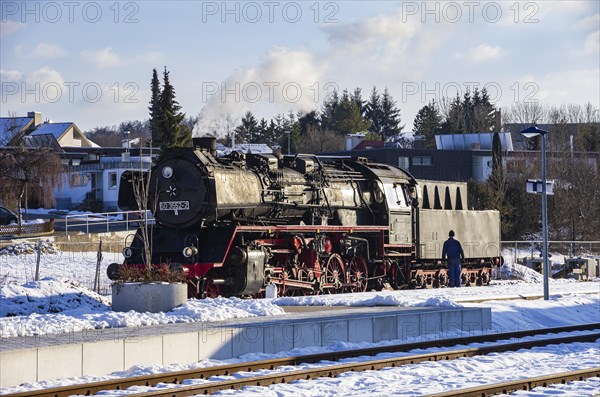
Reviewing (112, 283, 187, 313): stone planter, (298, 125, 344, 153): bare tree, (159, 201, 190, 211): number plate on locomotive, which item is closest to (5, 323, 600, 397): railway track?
(112, 283, 187, 313): stone planter

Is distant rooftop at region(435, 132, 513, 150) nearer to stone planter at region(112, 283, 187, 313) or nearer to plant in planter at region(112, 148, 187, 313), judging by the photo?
plant in planter at region(112, 148, 187, 313)

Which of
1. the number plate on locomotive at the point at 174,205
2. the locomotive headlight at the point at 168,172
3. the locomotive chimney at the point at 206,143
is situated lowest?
the number plate on locomotive at the point at 174,205

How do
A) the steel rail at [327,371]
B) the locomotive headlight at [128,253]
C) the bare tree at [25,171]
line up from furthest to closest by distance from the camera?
the bare tree at [25,171], the locomotive headlight at [128,253], the steel rail at [327,371]

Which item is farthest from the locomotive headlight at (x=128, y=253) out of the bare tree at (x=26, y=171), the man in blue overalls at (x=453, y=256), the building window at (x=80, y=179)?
the building window at (x=80, y=179)

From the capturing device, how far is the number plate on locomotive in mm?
23016

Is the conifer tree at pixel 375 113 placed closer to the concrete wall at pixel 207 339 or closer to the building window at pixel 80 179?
the building window at pixel 80 179

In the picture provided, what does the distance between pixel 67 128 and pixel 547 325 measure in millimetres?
90661

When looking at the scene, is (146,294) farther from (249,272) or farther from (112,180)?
(112,180)

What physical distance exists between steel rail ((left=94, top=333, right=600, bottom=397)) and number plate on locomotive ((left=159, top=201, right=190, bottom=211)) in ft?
32.5

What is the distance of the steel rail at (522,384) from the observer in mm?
11109

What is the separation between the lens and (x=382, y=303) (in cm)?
2038

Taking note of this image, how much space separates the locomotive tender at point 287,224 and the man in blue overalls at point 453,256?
3.75 feet

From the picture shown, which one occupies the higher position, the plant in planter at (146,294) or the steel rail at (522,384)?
the plant in planter at (146,294)

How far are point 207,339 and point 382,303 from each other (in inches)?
273
